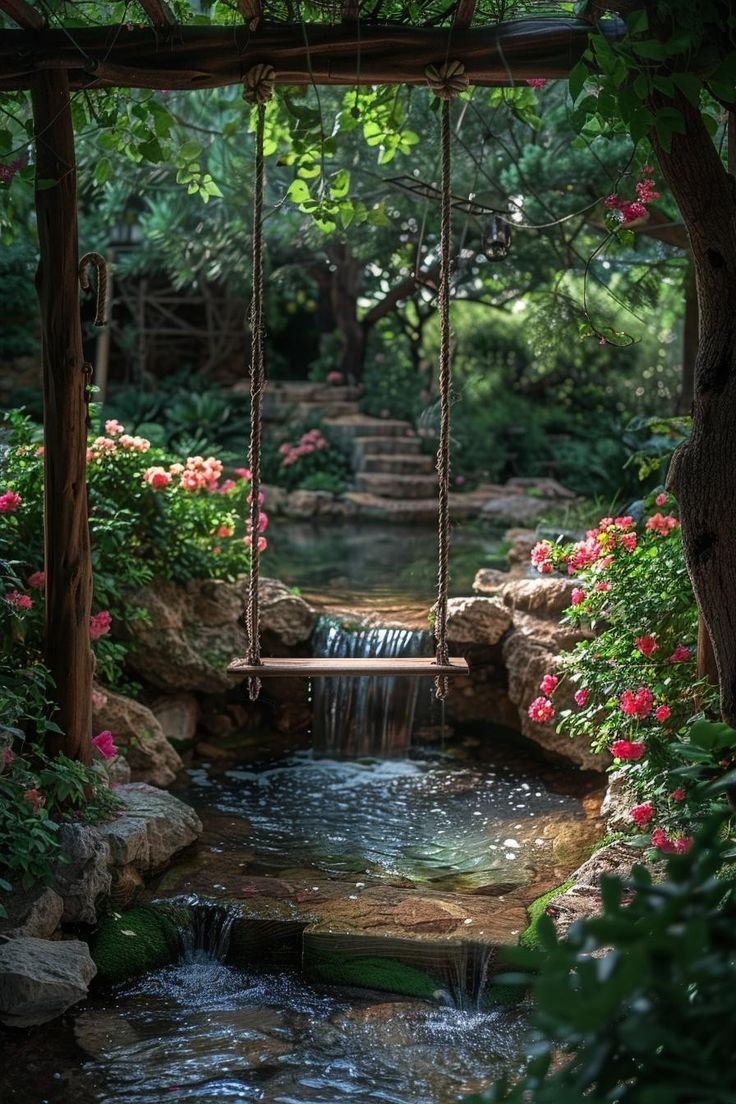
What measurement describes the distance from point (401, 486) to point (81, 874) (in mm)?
8666

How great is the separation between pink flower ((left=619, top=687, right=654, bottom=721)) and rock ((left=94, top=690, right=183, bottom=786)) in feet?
7.90

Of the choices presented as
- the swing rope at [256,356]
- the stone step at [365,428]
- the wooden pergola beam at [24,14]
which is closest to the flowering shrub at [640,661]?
the swing rope at [256,356]

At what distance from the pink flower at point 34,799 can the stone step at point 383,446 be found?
30.7 ft

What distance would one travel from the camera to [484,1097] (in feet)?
5.85

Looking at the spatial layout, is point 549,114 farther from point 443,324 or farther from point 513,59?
point 443,324

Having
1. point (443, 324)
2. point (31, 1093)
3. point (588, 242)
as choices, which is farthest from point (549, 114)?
point (31, 1093)

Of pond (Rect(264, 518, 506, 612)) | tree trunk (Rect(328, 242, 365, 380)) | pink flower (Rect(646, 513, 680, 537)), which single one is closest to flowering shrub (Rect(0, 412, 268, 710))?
pond (Rect(264, 518, 506, 612))

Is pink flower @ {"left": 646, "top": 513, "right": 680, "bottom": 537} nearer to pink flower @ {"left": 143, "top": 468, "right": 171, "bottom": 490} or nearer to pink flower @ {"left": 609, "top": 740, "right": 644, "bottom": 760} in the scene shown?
pink flower @ {"left": 609, "top": 740, "right": 644, "bottom": 760}

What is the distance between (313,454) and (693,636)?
8986mm

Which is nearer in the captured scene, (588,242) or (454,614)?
(454,614)

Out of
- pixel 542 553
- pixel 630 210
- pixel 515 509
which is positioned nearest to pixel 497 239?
pixel 630 210

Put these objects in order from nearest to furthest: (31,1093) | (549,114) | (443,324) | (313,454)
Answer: (31,1093) → (443,324) → (549,114) → (313,454)

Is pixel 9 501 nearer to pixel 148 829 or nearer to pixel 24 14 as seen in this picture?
pixel 148 829

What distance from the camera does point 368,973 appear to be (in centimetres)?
402
